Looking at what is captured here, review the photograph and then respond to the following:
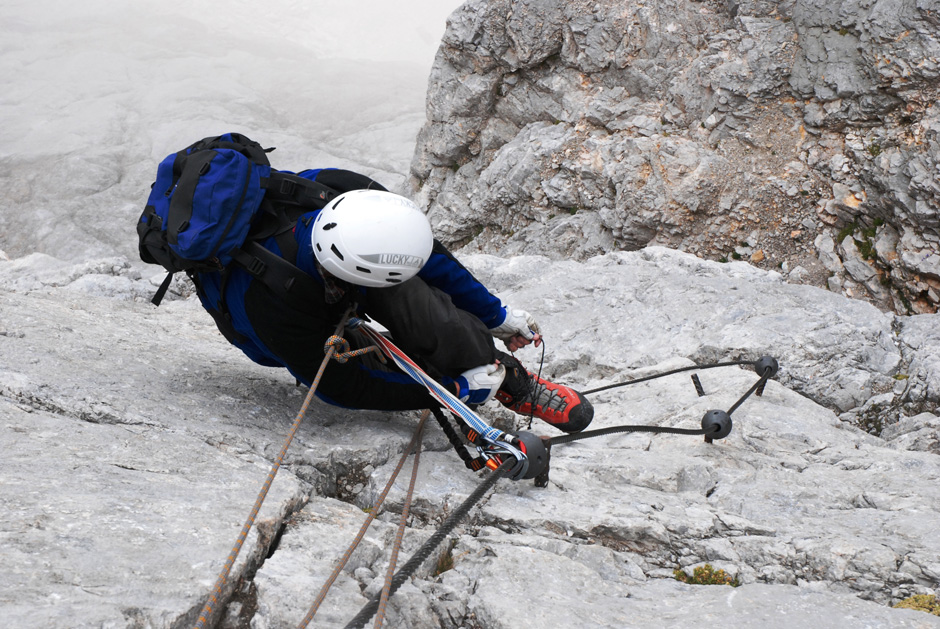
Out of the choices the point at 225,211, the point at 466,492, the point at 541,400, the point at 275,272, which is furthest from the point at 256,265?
the point at 541,400

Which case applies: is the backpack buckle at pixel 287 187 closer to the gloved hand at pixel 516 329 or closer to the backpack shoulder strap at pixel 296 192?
the backpack shoulder strap at pixel 296 192

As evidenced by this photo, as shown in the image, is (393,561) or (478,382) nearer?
(393,561)

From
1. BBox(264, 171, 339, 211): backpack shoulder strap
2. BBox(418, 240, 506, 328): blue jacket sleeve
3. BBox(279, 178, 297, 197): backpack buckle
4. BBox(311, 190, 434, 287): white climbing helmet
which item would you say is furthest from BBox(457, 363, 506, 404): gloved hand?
BBox(279, 178, 297, 197): backpack buckle

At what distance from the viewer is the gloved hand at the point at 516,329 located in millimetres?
4656

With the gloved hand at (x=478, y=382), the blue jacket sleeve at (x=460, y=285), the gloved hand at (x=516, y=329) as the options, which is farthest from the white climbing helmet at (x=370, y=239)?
the gloved hand at (x=516, y=329)

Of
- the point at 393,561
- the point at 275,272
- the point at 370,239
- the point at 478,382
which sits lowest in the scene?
the point at 478,382

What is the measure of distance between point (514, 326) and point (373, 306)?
4.02 feet

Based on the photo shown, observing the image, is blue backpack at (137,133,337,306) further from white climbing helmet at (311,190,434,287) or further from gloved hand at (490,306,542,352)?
gloved hand at (490,306,542,352)

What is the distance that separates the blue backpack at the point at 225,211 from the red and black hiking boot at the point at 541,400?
1.64 m

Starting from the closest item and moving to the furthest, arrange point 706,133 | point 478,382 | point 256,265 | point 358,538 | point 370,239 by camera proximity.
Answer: point 358,538 → point 370,239 → point 256,265 → point 478,382 → point 706,133

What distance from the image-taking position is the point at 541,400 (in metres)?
4.72

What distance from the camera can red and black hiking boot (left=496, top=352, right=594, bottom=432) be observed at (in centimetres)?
457

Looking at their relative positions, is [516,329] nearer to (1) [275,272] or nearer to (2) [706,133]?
(1) [275,272]

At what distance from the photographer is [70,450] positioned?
10.4 ft
